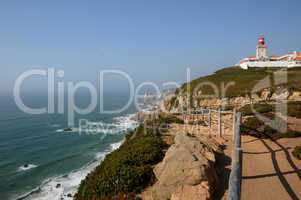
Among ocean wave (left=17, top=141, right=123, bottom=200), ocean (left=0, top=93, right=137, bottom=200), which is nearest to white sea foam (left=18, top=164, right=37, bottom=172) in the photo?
ocean (left=0, top=93, right=137, bottom=200)

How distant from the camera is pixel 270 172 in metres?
9.25

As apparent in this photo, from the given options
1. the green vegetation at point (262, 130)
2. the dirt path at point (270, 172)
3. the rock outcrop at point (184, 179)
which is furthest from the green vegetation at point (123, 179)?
the green vegetation at point (262, 130)

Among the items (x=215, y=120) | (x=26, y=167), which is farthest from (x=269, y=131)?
(x=26, y=167)

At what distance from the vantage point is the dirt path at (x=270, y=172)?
25.0 ft

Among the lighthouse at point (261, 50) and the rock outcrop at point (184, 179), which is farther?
the lighthouse at point (261, 50)

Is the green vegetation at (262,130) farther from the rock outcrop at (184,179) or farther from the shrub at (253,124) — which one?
the rock outcrop at (184,179)

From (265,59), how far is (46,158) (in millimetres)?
62598

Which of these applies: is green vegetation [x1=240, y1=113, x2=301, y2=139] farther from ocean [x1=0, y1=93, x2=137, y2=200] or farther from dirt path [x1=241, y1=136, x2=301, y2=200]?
ocean [x1=0, y1=93, x2=137, y2=200]

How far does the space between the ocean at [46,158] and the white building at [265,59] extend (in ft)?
136

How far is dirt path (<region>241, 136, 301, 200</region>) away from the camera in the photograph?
7.62 meters

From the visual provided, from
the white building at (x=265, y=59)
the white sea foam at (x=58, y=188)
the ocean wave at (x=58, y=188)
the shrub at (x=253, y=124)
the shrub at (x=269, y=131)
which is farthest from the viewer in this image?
the white building at (x=265, y=59)

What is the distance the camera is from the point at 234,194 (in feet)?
11.4

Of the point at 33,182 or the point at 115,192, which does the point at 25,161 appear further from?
the point at 115,192

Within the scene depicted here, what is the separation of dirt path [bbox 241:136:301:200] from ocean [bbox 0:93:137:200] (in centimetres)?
1717
